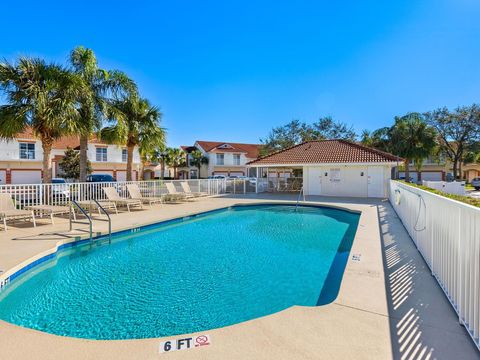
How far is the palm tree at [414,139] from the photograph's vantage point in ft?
114

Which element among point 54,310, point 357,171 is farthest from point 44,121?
point 357,171

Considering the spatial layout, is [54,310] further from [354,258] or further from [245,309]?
[354,258]

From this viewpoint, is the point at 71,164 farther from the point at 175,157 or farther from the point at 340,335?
the point at 340,335

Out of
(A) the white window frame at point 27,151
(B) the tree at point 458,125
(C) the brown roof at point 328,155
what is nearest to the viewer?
(C) the brown roof at point 328,155

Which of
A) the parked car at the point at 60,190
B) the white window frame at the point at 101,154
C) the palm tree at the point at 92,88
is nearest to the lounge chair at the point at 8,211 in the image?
the parked car at the point at 60,190

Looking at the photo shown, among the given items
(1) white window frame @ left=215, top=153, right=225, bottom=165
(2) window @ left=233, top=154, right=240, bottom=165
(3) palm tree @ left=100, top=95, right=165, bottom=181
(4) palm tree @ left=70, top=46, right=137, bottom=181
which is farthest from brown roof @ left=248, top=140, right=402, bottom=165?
(2) window @ left=233, top=154, right=240, bottom=165

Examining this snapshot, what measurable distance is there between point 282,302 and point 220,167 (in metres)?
43.5

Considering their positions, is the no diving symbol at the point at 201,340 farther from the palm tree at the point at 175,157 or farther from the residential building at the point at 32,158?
the palm tree at the point at 175,157

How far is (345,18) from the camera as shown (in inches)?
523

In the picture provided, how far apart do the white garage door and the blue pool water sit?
31.5m

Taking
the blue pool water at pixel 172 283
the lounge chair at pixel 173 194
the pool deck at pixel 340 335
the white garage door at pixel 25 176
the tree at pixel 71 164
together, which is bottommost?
the blue pool water at pixel 172 283

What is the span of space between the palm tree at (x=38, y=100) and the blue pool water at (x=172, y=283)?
650cm

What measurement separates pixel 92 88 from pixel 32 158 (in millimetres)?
22987

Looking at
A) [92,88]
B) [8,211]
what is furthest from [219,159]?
[8,211]
